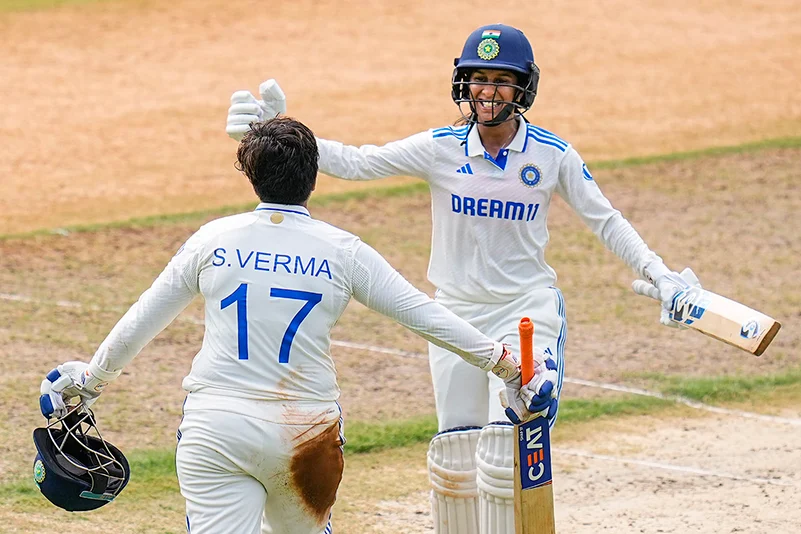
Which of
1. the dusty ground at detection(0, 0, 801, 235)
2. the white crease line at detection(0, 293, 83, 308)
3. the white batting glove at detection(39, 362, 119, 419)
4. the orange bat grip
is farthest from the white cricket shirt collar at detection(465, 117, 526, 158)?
the dusty ground at detection(0, 0, 801, 235)

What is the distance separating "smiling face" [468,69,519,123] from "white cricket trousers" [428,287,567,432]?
842 mm

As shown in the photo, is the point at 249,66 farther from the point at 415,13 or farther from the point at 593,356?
the point at 593,356

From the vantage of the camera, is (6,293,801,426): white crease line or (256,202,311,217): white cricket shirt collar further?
(6,293,801,426): white crease line

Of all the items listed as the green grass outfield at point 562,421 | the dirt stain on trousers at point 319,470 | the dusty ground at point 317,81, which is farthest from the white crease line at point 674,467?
the dusty ground at point 317,81

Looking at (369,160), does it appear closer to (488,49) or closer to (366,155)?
(366,155)

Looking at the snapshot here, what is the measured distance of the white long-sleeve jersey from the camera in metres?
4.59

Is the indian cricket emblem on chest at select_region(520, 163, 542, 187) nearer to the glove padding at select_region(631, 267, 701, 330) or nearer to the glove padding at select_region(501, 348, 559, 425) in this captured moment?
the glove padding at select_region(631, 267, 701, 330)

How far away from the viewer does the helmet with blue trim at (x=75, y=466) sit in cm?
507

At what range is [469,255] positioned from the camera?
20.3 feet

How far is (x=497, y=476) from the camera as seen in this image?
5.75 meters

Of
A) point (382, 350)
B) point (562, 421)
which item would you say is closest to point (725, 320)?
point (562, 421)

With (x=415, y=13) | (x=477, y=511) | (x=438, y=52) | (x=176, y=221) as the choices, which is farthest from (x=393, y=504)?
(x=415, y=13)

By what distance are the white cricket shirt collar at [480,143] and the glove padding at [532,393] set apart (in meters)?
1.32

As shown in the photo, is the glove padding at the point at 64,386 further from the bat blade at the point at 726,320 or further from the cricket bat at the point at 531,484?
the bat blade at the point at 726,320
